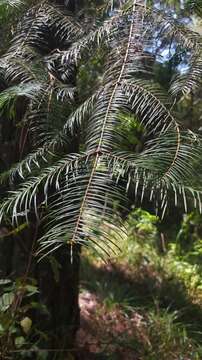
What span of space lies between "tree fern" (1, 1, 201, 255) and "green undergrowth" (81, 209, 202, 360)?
4.52 ft

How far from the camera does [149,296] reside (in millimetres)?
4367

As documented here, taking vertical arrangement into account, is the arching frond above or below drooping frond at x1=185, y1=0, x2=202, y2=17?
below

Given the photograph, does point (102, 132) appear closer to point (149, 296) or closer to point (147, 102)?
point (147, 102)

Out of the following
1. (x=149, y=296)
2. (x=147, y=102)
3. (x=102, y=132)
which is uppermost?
(x=147, y=102)

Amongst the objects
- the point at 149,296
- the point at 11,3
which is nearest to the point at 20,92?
the point at 11,3

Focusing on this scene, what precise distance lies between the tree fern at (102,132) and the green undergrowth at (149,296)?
1376 mm

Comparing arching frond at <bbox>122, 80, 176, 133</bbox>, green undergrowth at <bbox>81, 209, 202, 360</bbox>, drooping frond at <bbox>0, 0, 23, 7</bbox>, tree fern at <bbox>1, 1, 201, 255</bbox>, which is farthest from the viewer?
green undergrowth at <bbox>81, 209, 202, 360</bbox>

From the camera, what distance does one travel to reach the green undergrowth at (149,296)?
127 inches

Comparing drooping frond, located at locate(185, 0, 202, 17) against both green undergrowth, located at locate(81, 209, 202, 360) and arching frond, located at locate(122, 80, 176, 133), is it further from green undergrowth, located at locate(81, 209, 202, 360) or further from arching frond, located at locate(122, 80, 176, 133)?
green undergrowth, located at locate(81, 209, 202, 360)

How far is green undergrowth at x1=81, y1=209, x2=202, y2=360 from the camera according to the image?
3.23 metres

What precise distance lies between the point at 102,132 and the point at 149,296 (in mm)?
3454

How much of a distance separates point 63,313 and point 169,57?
139cm

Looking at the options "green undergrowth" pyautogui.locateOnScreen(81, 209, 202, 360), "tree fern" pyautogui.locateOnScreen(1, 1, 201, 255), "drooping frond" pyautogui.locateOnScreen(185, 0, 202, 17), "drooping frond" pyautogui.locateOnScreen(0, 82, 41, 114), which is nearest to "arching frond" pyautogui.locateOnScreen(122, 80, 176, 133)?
"tree fern" pyautogui.locateOnScreen(1, 1, 201, 255)

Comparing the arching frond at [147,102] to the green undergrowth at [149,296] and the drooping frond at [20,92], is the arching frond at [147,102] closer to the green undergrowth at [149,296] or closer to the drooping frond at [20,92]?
the drooping frond at [20,92]
